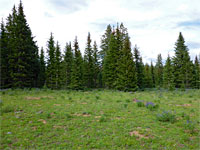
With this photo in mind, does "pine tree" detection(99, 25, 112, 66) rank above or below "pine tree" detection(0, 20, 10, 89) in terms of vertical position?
above

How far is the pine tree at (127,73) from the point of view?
27312 millimetres

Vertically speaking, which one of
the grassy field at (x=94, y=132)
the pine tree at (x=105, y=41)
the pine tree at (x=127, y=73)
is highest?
the pine tree at (x=105, y=41)

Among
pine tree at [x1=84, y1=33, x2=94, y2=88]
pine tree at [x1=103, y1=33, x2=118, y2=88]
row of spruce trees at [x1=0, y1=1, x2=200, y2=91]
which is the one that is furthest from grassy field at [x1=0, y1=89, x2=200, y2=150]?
pine tree at [x1=84, y1=33, x2=94, y2=88]

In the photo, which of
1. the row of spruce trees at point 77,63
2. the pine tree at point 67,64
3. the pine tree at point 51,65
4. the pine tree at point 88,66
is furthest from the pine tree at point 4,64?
the pine tree at point 88,66

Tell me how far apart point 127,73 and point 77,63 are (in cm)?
1231

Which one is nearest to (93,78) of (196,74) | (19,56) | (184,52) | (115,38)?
(115,38)

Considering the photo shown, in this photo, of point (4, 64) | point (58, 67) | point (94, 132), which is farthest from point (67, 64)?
point (94, 132)

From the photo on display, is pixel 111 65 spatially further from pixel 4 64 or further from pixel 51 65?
pixel 4 64

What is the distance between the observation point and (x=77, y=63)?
3145cm

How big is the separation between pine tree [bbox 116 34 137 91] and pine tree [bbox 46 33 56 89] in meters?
15.6

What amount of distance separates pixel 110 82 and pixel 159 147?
27.2 m

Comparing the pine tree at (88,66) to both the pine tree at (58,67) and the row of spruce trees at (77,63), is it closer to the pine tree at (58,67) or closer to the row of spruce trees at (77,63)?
the row of spruce trees at (77,63)

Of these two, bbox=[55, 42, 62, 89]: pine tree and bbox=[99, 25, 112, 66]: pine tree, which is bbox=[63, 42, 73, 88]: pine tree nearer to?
bbox=[55, 42, 62, 89]: pine tree

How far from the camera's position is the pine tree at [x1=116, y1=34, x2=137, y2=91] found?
27.3m
